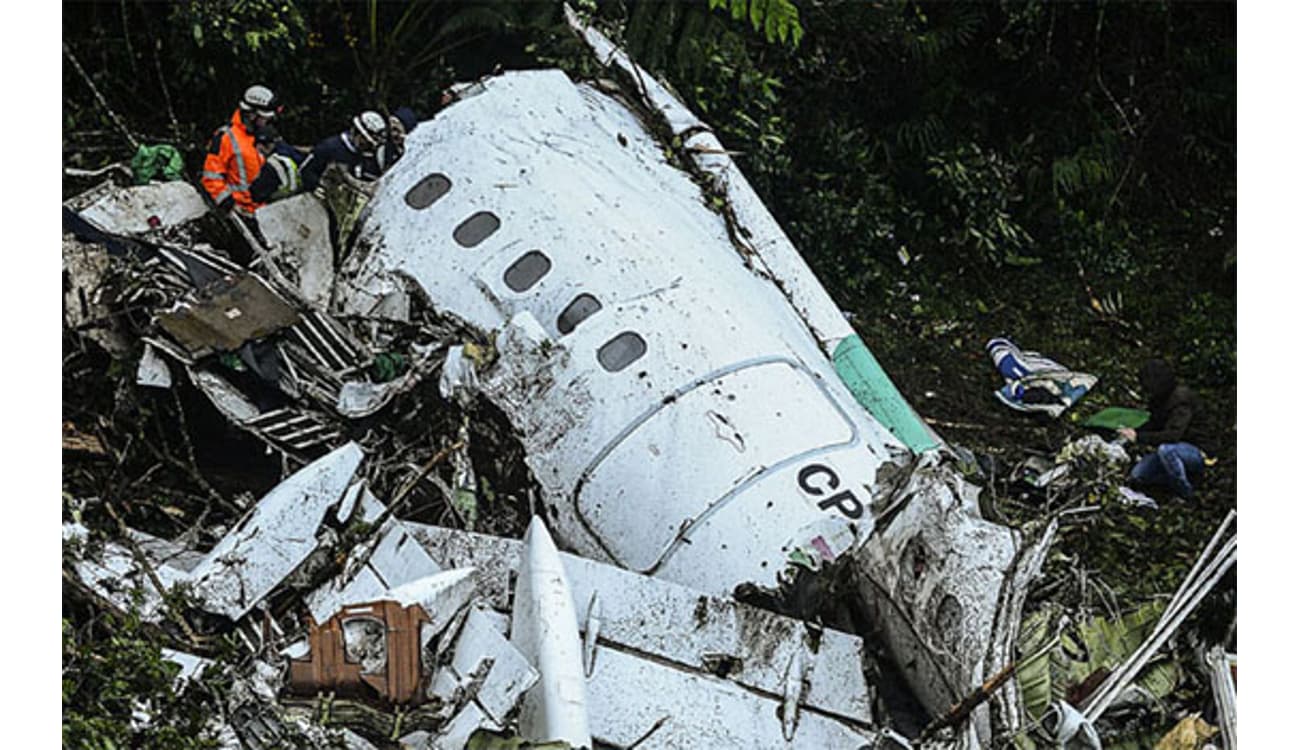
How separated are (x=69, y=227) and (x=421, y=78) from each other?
5.94m

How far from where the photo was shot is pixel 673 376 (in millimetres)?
9336

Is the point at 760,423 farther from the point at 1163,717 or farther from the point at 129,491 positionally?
the point at 129,491

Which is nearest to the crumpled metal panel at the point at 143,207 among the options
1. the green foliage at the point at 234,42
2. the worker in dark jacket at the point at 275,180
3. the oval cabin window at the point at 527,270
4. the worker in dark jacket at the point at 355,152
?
the worker in dark jacket at the point at 275,180

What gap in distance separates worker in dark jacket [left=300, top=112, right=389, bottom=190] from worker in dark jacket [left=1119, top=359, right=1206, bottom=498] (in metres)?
5.95

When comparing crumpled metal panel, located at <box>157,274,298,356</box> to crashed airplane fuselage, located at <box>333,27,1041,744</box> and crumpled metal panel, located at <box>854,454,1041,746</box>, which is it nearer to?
crashed airplane fuselage, located at <box>333,27,1041,744</box>

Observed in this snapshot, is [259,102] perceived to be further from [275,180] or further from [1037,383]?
[1037,383]

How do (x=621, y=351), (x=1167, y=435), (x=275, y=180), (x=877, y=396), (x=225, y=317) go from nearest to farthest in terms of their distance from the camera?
(x=621, y=351) < (x=225, y=317) < (x=877, y=396) < (x=275, y=180) < (x=1167, y=435)

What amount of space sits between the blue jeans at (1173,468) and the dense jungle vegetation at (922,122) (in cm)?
99

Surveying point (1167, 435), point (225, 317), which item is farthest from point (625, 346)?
point (1167, 435)

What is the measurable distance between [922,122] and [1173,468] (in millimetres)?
4897

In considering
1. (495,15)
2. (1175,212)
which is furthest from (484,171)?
(1175,212)

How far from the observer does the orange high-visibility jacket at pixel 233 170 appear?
11680mm

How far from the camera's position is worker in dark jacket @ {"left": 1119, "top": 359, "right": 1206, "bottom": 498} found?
11.9m

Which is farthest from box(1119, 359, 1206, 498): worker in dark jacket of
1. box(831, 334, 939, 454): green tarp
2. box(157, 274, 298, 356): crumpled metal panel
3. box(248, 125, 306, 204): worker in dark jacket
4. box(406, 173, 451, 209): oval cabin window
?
box(248, 125, 306, 204): worker in dark jacket
